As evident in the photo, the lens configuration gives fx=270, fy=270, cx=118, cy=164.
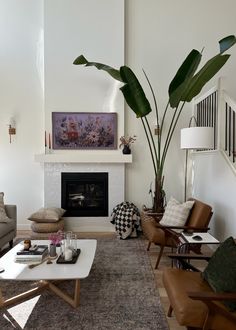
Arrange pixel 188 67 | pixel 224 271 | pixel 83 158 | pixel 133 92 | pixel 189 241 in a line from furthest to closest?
pixel 83 158, pixel 133 92, pixel 188 67, pixel 189 241, pixel 224 271

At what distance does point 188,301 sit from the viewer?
192cm

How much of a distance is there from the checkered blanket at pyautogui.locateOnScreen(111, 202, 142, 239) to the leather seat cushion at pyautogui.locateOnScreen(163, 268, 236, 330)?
2.39 meters

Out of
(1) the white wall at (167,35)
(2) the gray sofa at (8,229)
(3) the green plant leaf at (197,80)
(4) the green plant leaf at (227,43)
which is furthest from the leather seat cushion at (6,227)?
(4) the green plant leaf at (227,43)

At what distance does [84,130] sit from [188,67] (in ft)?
7.43

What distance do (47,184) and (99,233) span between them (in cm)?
139

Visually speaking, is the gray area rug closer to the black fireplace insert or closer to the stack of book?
the stack of book

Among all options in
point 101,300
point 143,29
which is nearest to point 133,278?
point 101,300

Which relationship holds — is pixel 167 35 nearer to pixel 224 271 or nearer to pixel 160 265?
pixel 160 265

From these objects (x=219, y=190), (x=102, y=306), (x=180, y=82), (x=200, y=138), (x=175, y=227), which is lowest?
(x=102, y=306)

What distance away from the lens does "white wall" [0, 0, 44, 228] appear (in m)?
5.39

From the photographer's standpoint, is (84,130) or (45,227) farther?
(84,130)

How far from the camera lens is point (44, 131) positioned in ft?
17.7

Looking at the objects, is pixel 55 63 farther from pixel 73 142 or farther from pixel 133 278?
pixel 133 278

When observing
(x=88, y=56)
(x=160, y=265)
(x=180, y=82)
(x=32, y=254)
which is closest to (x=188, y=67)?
(x=180, y=82)
